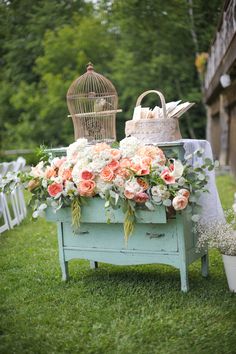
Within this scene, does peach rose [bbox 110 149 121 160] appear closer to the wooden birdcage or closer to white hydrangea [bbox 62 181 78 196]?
white hydrangea [bbox 62 181 78 196]

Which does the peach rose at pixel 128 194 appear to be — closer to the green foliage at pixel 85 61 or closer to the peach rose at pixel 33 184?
the peach rose at pixel 33 184

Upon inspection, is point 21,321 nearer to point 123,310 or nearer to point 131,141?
point 123,310

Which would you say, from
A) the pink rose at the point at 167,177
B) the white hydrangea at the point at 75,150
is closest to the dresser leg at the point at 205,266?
the pink rose at the point at 167,177

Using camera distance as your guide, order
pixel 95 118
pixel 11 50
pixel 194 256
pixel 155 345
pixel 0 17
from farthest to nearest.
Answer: pixel 11 50, pixel 0 17, pixel 95 118, pixel 194 256, pixel 155 345

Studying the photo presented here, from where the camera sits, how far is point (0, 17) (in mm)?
10758

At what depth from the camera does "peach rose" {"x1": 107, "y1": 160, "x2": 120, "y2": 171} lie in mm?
3680

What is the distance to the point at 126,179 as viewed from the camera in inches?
144

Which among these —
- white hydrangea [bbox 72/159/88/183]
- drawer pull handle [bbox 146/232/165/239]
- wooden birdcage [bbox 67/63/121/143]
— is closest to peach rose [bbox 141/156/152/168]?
white hydrangea [bbox 72/159/88/183]

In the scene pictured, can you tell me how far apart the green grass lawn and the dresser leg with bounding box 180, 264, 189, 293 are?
5cm

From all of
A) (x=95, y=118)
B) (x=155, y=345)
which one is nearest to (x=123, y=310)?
(x=155, y=345)

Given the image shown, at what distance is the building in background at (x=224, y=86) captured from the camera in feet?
23.2

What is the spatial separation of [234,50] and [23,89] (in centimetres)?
1708

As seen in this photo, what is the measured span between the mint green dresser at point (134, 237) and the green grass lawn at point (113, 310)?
9.7 inches

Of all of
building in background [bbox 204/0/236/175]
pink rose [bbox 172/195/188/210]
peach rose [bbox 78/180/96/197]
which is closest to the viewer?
pink rose [bbox 172/195/188/210]
